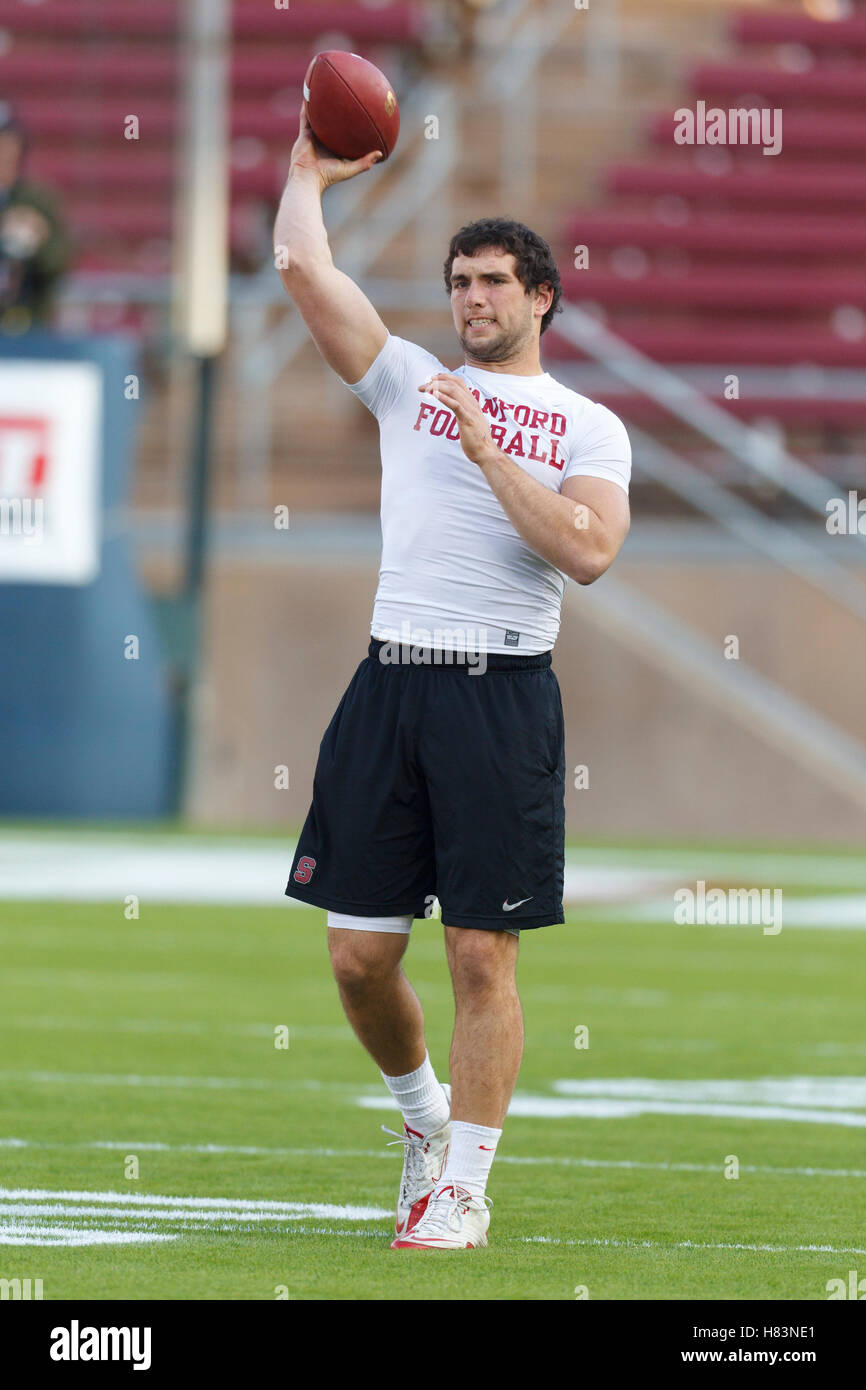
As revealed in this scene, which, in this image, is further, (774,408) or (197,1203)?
(774,408)

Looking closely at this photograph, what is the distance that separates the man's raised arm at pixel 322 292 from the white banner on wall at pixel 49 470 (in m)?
10.6

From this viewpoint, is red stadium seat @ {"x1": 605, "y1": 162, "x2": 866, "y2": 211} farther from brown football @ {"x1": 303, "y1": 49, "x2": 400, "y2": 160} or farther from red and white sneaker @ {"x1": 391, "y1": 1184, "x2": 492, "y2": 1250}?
red and white sneaker @ {"x1": 391, "y1": 1184, "x2": 492, "y2": 1250}

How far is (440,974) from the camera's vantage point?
933cm

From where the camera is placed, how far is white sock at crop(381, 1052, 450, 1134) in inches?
187

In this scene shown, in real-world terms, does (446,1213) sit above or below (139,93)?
below

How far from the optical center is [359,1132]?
5902 millimetres

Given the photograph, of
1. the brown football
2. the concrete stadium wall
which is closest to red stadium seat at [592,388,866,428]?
the concrete stadium wall

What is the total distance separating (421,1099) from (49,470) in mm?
10829

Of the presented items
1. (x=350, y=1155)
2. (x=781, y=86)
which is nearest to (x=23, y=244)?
(x=781, y=86)

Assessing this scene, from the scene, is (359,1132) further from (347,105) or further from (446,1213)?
(347,105)

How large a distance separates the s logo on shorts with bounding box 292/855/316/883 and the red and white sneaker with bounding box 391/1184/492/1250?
2.09 feet

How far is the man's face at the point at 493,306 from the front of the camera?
4617 mm

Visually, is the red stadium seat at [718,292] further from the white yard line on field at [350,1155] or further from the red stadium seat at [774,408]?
the white yard line on field at [350,1155]

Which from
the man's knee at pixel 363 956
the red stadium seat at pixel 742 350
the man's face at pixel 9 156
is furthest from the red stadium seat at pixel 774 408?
the man's knee at pixel 363 956
